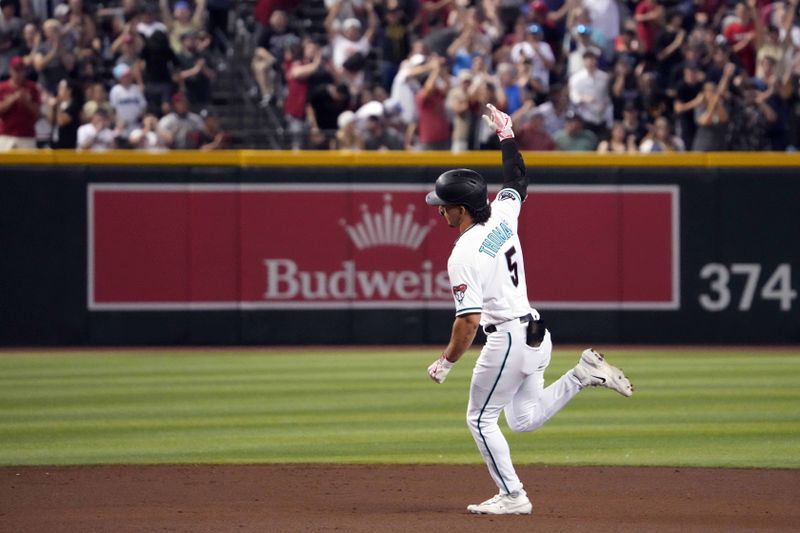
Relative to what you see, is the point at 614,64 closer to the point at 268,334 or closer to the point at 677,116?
the point at 677,116

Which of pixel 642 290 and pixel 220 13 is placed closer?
pixel 642 290

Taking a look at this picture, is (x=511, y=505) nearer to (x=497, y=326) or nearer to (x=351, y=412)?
(x=497, y=326)

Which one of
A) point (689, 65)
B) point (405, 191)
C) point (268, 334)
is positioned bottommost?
point (268, 334)

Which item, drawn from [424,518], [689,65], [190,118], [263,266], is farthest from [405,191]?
[424,518]

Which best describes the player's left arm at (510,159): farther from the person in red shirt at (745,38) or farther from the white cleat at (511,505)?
the person in red shirt at (745,38)

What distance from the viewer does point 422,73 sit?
18.5 m

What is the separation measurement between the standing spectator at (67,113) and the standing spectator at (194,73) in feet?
5.02

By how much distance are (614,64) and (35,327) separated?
8.46m

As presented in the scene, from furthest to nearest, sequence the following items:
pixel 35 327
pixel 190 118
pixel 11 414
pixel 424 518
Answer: pixel 190 118 → pixel 35 327 → pixel 11 414 → pixel 424 518

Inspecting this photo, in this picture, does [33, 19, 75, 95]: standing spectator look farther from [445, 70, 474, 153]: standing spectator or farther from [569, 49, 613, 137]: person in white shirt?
[569, 49, 613, 137]: person in white shirt

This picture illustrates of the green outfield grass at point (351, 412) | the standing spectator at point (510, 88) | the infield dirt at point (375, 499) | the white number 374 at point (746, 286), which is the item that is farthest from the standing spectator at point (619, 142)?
the infield dirt at point (375, 499)

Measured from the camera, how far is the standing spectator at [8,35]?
19406mm

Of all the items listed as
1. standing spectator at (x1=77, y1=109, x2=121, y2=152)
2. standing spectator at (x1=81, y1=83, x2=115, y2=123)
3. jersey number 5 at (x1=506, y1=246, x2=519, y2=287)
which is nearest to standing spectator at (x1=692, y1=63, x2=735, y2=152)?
standing spectator at (x1=77, y1=109, x2=121, y2=152)

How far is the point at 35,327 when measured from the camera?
A: 16891 mm
